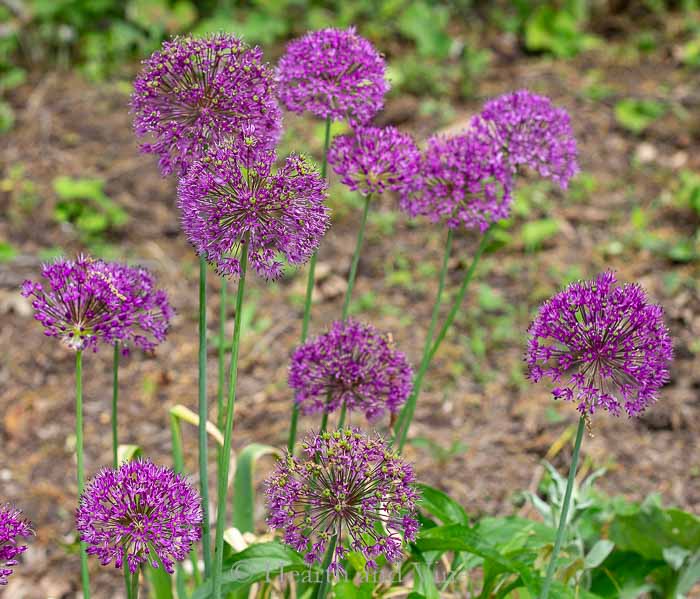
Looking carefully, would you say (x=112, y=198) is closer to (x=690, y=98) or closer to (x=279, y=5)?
(x=279, y=5)

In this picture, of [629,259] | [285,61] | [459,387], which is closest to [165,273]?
[459,387]

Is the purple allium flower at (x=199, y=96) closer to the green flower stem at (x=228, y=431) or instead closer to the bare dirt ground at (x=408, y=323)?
the green flower stem at (x=228, y=431)

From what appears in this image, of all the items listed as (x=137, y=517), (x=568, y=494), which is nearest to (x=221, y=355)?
(x=137, y=517)

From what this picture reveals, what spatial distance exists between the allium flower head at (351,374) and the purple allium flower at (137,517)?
65cm

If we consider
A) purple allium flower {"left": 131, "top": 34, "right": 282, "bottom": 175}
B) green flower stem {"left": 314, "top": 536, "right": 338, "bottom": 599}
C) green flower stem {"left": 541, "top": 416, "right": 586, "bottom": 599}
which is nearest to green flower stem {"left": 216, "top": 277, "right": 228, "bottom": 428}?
purple allium flower {"left": 131, "top": 34, "right": 282, "bottom": 175}

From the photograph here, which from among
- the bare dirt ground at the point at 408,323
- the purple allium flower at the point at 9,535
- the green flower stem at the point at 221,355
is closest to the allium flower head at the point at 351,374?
the green flower stem at the point at 221,355

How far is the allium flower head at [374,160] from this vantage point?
2.79 m

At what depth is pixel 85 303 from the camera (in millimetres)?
2361

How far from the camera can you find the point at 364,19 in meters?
9.23

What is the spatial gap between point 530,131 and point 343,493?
1.46m

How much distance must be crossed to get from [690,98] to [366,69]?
5.85 meters

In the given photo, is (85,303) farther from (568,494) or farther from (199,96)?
(568,494)

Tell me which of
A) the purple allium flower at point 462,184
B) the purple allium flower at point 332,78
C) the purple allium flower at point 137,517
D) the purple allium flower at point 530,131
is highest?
the purple allium flower at point 332,78

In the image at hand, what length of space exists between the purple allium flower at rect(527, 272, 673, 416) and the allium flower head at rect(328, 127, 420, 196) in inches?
30.9
